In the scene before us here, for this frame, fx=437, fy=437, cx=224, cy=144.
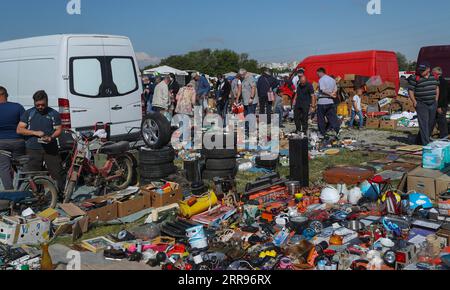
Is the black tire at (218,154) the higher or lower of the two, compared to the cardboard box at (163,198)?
higher

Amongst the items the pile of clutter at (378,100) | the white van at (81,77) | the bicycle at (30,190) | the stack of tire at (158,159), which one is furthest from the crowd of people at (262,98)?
the bicycle at (30,190)

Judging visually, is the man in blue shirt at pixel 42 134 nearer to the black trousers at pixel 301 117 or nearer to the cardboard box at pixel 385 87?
the black trousers at pixel 301 117

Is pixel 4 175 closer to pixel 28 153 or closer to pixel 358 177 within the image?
pixel 28 153

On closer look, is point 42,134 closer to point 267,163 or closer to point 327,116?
point 267,163

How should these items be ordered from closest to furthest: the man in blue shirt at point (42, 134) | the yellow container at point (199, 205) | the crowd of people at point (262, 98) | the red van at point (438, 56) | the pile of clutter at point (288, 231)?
the pile of clutter at point (288, 231) < the yellow container at point (199, 205) < the man in blue shirt at point (42, 134) < the crowd of people at point (262, 98) < the red van at point (438, 56)

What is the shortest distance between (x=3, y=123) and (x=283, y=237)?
15.5 feet

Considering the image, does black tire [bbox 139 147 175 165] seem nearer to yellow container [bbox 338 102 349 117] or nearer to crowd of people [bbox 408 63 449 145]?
crowd of people [bbox 408 63 449 145]

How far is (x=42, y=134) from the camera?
665 centimetres

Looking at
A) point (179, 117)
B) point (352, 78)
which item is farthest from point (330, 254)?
point (352, 78)

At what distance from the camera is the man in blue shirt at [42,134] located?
6668 mm

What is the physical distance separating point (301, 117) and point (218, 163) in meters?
4.64

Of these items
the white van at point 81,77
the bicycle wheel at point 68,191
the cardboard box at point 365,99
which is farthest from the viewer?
the cardboard box at point 365,99

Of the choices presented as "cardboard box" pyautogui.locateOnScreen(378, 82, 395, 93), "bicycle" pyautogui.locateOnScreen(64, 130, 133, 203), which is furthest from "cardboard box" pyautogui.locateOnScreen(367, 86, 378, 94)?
"bicycle" pyautogui.locateOnScreen(64, 130, 133, 203)

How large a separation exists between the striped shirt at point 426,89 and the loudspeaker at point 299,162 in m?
3.59
